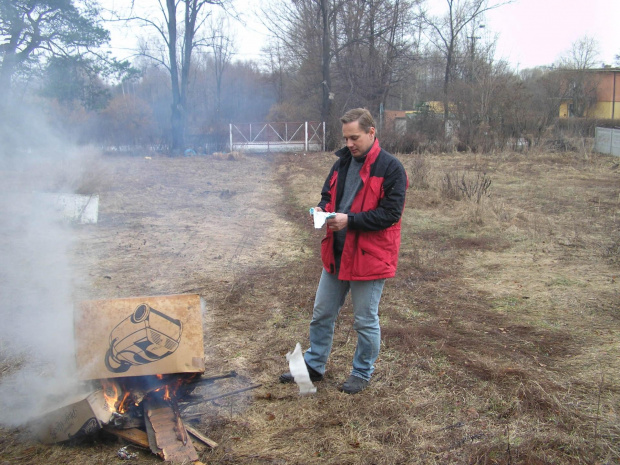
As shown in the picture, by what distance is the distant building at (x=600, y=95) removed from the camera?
1252 inches

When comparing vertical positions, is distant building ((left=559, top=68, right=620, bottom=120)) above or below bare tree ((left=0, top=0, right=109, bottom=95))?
above

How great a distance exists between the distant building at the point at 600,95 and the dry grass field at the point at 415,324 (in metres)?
25.5

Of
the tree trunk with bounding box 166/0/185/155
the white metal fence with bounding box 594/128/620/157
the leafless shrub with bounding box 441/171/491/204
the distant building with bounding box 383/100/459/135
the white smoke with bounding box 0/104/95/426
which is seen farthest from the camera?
the distant building with bounding box 383/100/459/135

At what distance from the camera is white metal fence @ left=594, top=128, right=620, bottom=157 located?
1892cm

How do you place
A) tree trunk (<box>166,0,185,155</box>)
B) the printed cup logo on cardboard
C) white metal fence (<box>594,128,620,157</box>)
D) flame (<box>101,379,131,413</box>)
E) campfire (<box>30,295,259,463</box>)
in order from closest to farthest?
1. campfire (<box>30,295,259,463</box>)
2. flame (<box>101,379,131,413</box>)
3. the printed cup logo on cardboard
4. white metal fence (<box>594,128,620,157</box>)
5. tree trunk (<box>166,0,185,155</box>)

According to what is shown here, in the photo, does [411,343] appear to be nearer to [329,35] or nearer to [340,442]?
[340,442]

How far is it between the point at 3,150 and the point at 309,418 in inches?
171

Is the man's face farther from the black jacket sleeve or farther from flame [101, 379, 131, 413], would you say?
flame [101, 379, 131, 413]

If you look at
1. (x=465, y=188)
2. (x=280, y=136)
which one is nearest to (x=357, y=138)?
(x=465, y=188)

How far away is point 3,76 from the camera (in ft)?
13.3

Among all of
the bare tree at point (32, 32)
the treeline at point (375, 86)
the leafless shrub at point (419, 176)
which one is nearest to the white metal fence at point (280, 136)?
the treeline at point (375, 86)

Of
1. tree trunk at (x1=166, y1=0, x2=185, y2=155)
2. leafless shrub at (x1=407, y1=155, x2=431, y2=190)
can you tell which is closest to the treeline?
tree trunk at (x1=166, y1=0, x2=185, y2=155)

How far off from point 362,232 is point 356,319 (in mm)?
544

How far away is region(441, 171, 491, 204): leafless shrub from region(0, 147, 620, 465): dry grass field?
0.18 feet
